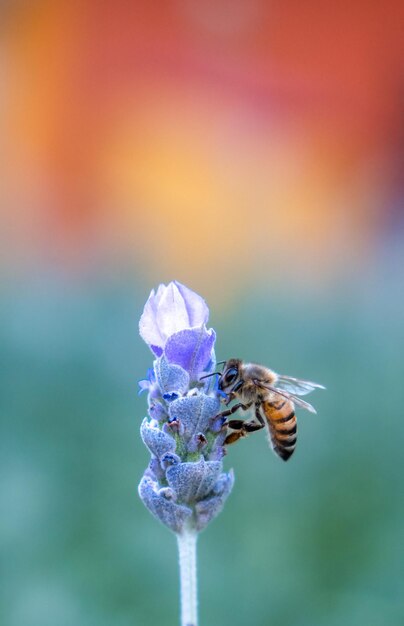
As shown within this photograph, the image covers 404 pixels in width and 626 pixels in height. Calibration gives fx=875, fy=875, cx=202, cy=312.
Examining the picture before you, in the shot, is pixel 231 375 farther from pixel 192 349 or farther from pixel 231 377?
Answer: pixel 192 349

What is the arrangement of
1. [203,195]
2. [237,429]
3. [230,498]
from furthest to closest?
[203,195]
[230,498]
[237,429]

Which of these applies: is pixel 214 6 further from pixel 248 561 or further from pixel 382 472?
pixel 248 561

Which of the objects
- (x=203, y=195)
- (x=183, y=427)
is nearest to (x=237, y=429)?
(x=183, y=427)

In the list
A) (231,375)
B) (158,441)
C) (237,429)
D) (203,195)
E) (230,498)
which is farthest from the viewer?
(203,195)

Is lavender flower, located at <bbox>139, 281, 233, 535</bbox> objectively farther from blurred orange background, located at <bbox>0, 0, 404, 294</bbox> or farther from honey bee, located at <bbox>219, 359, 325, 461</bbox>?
blurred orange background, located at <bbox>0, 0, 404, 294</bbox>

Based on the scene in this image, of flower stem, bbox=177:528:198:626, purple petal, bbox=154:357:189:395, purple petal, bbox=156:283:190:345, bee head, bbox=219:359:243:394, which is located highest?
purple petal, bbox=156:283:190:345

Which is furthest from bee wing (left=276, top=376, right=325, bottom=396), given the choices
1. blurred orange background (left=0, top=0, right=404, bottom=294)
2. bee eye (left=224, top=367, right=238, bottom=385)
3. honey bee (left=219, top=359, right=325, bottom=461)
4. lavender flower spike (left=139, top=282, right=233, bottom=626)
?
blurred orange background (left=0, top=0, right=404, bottom=294)

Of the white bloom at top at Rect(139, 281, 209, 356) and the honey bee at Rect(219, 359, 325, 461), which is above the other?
the white bloom at top at Rect(139, 281, 209, 356)
